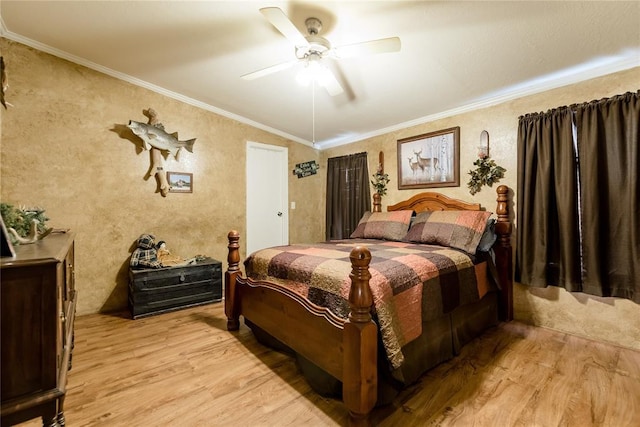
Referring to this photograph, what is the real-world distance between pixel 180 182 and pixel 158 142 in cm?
50

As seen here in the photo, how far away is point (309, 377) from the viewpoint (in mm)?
1695

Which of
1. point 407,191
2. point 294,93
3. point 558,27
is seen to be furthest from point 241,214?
point 558,27

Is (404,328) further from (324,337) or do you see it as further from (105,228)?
(105,228)

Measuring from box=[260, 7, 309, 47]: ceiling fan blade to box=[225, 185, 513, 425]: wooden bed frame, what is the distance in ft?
4.30

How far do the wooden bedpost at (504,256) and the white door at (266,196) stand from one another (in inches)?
111

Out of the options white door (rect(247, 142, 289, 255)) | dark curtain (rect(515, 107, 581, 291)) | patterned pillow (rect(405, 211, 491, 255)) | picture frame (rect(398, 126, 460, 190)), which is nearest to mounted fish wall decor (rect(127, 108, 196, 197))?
white door (rect(247, 142, 289, 255))

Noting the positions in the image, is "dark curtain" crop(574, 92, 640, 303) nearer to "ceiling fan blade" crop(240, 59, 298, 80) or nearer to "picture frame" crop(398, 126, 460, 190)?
"picture frame" crop(398, 126, 460, 190)

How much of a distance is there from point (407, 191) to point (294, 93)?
181cm

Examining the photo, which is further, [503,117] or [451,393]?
[503,117]

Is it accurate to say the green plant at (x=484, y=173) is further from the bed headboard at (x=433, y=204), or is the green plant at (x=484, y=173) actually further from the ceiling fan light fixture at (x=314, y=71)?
the ceiling fan light fixture at (x=314, y=71)

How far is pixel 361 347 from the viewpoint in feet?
4.25

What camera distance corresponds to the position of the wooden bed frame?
1312 millimetres

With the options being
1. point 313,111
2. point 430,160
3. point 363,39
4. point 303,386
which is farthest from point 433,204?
point 303,386

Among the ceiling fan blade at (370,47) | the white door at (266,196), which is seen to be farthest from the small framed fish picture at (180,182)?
the ceiling fan blade at (370,47)
